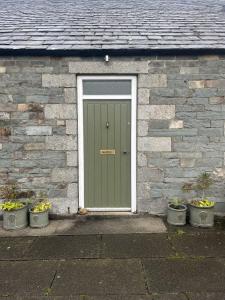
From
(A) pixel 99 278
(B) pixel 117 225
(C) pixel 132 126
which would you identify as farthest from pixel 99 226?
(C) pixel 132 126

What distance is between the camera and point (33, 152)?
571 centimetres

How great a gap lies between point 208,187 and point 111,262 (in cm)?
258

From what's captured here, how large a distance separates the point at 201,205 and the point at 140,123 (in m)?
1.86

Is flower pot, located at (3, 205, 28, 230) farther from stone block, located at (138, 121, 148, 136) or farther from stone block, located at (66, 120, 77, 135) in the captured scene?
stone block, located at (138, 121, 148, 136)

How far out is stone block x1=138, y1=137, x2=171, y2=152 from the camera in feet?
18.7

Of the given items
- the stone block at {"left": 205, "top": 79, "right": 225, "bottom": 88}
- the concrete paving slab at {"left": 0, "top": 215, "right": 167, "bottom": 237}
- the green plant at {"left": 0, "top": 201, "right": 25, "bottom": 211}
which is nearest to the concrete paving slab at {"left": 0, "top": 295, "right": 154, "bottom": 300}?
the concrete paving slab at {"left": 0, "top": 215, "right": 167, "bottom": 237}

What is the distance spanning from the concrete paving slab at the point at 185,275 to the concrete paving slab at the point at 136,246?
24 centimetres

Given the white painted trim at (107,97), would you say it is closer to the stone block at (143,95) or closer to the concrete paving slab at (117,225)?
the stone block at (143,95)

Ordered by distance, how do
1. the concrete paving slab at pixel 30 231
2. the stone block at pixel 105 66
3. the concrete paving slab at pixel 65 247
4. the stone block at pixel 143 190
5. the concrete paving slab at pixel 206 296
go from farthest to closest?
the stone block at pixel 143 190, the stone block at pixel 105 66, the concrete paving slab at pixel 30 231, the concrete paving slab at pixel 65 247, the concrete paving slab at pixel 206 296

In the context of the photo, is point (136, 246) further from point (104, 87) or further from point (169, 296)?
point (104, 87)

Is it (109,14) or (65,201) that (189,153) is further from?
(109,14)

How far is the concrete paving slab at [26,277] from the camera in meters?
3.47

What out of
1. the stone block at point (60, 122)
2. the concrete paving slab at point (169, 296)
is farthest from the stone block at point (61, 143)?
the concrete paving slab at point (169, 296)

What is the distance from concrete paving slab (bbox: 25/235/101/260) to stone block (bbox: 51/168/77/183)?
1.17 meters
